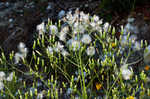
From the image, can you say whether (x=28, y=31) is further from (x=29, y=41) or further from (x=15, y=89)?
(x=15, y=89)

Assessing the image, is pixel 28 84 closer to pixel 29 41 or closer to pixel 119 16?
pixel 29 41

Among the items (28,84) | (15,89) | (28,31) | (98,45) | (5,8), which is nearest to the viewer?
(15,89)

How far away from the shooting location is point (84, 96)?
7.05 ft

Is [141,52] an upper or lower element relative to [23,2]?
lower

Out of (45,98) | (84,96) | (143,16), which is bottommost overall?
(45,98)

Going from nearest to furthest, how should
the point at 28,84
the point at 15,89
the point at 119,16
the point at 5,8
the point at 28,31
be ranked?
the point at 15,89 < the point at 28,84 < the point at 119,16 < the point at 28,31 < the point at 5,8

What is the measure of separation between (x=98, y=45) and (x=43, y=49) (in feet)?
2.41

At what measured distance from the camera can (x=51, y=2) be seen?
4.46m

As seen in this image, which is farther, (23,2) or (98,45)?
(23,2)

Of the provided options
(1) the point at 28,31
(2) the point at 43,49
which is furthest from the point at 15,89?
(1) the point at 28,31

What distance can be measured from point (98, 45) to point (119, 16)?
57 centimetres

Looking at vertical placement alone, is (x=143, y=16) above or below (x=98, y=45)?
above

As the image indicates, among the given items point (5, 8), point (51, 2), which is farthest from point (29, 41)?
point (5, 8)

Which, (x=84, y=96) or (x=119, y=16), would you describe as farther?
(x=119, y=16)
